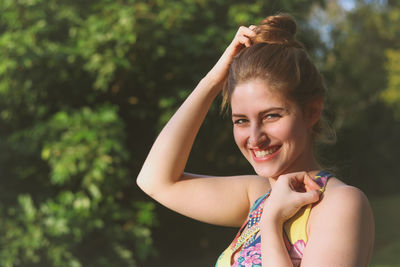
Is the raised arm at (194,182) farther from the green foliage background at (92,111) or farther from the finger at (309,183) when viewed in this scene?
the green foliage background at (92,111)

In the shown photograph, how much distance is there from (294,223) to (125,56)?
3.56 meters

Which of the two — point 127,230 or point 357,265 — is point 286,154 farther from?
point 127,230

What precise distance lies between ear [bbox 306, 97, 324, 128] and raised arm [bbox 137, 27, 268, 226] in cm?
34

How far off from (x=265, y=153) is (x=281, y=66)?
273 millimetres

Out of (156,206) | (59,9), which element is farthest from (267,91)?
(156,206)

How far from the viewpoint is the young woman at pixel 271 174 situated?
4.45 ft

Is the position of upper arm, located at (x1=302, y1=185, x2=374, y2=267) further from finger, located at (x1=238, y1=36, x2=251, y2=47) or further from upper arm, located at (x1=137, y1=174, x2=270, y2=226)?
finger, located at (x1=238, y1=36, x2=251, y2=47)

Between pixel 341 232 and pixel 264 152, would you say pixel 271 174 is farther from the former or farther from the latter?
pixel 341 232

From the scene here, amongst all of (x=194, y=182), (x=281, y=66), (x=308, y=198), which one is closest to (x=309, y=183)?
(x=308, y=198)

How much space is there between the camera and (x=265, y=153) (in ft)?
5.20

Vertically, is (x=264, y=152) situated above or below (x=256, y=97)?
below

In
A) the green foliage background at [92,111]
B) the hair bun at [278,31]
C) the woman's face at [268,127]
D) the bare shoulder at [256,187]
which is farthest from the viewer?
the green foliage background at [92,111]

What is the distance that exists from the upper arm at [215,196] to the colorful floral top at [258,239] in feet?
0.37

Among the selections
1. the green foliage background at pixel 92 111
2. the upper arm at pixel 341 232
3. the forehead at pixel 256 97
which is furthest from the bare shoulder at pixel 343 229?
A: the green foliage background at pixel 92 111
